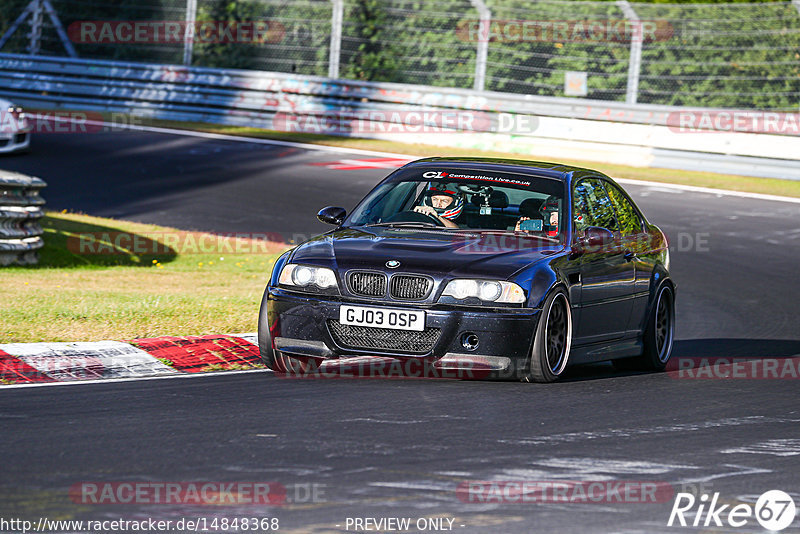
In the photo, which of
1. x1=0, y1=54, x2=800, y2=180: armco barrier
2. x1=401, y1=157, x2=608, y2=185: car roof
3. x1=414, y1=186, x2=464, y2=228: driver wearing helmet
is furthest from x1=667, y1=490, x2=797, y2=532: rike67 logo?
x1=0, y1=54, x2=800, y2=180: armco barrier

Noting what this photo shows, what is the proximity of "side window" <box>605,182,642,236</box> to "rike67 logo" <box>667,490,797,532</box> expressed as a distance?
13.7ft

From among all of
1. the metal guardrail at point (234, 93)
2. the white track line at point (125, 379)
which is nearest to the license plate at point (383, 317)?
the white track line at point (125, 379)

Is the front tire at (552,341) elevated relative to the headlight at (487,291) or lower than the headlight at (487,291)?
lower

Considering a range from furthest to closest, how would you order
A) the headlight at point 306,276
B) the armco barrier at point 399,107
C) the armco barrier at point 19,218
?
the armco barrier at point 399,107, the armco barrier at point 19,218, the headlight at point 306,276

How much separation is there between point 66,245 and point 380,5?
446 inches

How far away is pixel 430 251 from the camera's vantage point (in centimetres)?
782

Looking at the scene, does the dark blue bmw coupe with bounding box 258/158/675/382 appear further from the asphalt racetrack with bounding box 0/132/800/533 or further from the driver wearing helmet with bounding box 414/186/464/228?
the asphalt racetrack with bounding box 0/132/800/533

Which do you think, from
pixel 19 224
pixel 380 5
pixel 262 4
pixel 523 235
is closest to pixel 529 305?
pixel 523 235

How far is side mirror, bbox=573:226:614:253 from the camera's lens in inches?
331

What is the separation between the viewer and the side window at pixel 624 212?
30.9ft

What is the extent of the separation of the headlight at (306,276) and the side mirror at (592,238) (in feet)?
5.45

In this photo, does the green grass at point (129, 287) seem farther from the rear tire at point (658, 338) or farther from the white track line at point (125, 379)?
the rear tire at point (658, 338)

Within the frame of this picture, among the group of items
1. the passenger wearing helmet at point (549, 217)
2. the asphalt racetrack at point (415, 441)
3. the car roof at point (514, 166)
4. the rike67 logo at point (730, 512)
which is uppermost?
the car roof at point (514, 166)

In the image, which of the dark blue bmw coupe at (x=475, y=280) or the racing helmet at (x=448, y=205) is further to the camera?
the racing helmet at (x=448, y=205)
